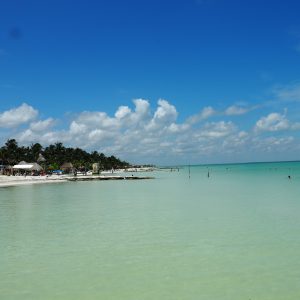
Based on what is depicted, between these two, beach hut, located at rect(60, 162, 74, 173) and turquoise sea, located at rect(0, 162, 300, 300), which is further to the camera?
beach hut, located at rect(60, 162, 74, 173)

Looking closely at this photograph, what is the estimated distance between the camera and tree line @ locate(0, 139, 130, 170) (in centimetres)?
10219

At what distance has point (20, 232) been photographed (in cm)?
1939

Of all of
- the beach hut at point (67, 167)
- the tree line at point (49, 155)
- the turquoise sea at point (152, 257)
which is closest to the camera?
the turquoise sea at point (152, 257)

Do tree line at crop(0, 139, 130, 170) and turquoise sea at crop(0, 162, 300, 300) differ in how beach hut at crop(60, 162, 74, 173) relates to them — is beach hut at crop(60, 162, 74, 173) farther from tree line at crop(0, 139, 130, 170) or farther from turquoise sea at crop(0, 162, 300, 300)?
turquoise sea at crop(0, 162, 300, 300)

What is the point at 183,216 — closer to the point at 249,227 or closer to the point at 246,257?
the point at 249,227

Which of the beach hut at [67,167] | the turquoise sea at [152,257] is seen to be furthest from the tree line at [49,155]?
the turquoise sea at [152,257]

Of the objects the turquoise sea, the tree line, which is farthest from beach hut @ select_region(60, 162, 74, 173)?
the turquoise sea

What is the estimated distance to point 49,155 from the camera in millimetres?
129875

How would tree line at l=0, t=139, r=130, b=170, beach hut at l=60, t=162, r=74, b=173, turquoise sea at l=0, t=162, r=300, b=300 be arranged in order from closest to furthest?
turquoise sea at l=0, t=162, r=300, b=300 → tree line at l=0, t=139, r=130, b=170 → beach hut at l=60, t=162, r=74, b=173

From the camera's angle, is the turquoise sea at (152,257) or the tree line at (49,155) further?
the tree line at (49,155)

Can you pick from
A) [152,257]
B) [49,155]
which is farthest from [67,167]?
[152,257]

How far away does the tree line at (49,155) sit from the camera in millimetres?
102188

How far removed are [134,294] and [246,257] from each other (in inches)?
208

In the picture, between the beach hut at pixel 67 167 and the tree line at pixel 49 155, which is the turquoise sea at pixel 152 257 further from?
the beach hut at pixel 67 167
